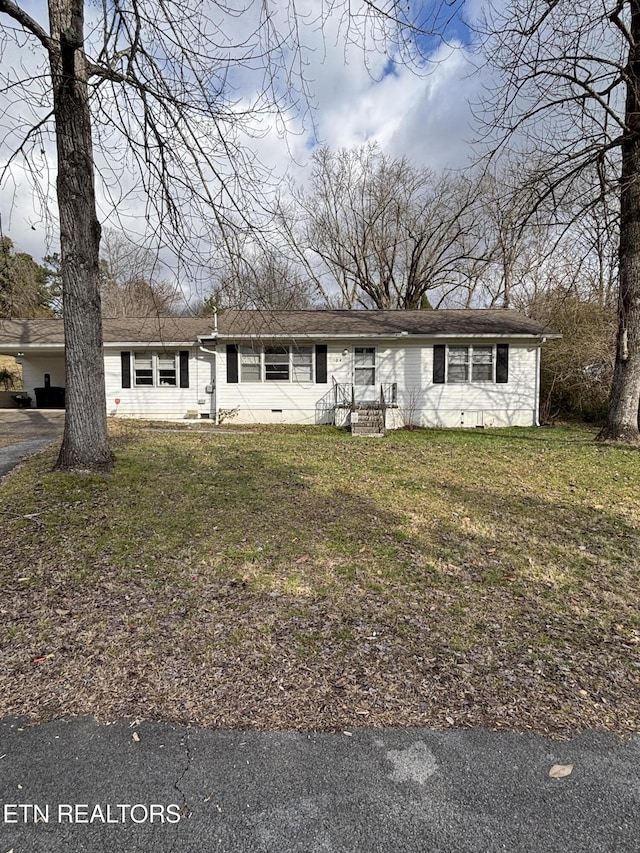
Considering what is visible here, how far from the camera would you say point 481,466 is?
7.72 metres

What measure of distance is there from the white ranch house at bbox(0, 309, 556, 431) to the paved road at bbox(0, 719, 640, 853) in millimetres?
11575

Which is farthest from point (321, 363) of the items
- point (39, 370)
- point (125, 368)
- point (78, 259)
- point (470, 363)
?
point (39, 370)

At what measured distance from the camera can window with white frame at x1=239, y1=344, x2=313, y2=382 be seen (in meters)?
13.7

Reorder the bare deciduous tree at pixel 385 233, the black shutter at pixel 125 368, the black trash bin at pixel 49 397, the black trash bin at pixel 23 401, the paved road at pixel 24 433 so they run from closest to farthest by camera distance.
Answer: the paved road at pixel 24 433, the black shutter at pixel 125 368, the black trash bin at pixel 49 397, the black trash bin at pixel 23 401, the bare deciduous tree at pixel 385 233

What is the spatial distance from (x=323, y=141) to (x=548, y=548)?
16.1ft

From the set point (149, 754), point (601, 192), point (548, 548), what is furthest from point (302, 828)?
point (601, 192)

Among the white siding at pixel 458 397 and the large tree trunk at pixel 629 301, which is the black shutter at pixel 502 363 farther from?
the large tree trunk at pixel 629 301

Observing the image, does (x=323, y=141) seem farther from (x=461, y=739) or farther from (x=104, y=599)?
(x=461, y=739)

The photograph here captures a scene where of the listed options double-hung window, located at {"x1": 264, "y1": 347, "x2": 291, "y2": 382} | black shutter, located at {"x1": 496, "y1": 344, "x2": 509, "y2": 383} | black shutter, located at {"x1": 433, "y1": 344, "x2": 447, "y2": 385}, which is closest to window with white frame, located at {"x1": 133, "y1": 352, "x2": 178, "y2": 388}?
double-hung window, located at {"x1": 264, "y1": 347, "x2": 291, "y2": 382}

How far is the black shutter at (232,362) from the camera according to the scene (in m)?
13.6

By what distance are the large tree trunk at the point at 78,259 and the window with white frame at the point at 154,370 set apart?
8245 mm

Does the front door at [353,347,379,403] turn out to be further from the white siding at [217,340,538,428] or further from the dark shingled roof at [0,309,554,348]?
the dark shingled roof at [0,309,554,348]

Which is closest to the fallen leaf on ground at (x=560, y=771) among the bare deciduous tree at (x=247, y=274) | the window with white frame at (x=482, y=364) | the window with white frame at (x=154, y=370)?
the bare deciduous tree at (x=247, y=274)

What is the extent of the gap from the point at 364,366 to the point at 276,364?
8.96ft
